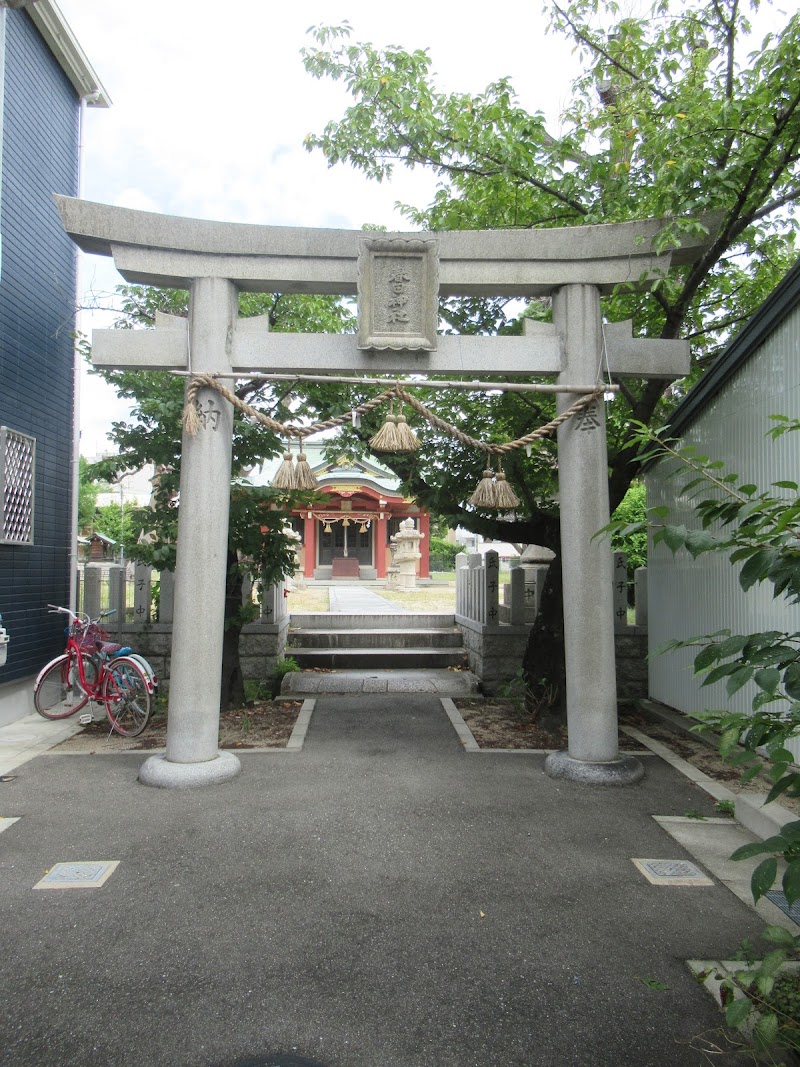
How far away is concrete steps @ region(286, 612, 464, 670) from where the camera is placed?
11047 millimetres

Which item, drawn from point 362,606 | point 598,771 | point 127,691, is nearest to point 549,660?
point 598,771

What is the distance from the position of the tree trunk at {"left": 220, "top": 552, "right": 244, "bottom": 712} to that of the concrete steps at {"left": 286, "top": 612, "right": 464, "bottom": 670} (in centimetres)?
240

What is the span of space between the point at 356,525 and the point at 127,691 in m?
23.4

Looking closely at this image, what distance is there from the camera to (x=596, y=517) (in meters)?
6.05

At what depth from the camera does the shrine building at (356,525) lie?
28703 millimetres

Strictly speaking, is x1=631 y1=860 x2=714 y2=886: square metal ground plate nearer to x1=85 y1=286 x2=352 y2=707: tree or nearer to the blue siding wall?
x1=85 y1=286 x2=352 y2=707: tree

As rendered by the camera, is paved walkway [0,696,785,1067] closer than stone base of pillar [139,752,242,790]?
Yes

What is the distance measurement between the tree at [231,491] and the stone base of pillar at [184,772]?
2.47 metres

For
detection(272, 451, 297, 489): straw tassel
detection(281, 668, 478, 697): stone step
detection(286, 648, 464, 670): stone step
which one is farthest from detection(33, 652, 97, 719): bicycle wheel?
detection(272, 451, 297, 489): straw tassel

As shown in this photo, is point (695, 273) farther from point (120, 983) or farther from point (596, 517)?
point (120, 983)

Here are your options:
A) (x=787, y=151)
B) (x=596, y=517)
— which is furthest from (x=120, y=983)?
(x=787, y=151)

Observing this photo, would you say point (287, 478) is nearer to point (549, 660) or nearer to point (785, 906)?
point (549, 660)

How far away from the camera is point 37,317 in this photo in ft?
28.4

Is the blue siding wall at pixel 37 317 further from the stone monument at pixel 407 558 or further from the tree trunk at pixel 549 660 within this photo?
the stone monument at pixel 407 558
